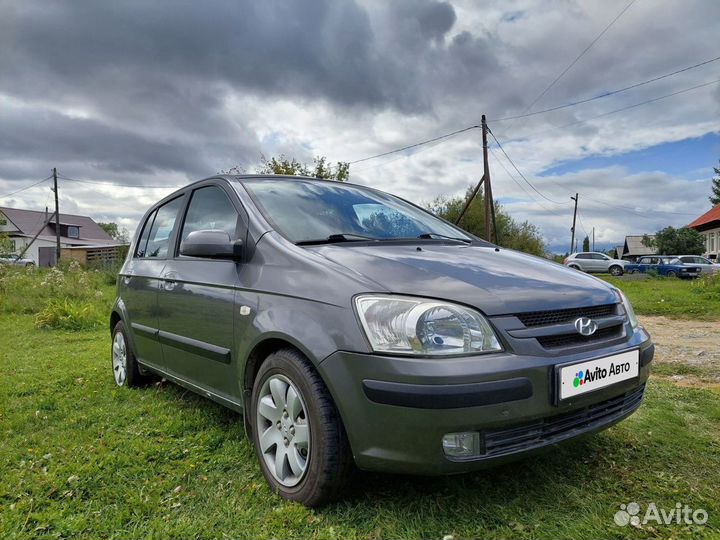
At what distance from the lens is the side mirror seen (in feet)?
8.13

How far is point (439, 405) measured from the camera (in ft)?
5.70

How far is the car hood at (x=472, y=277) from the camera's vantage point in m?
1.93

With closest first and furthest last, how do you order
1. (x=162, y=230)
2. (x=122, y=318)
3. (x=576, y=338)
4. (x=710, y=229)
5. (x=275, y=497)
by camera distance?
(x=576, y=338), (x=275, y=497), (x=162, y=230), (x=122, y=318), (x=710, y=229)

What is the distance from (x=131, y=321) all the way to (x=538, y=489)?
3067 millimetres

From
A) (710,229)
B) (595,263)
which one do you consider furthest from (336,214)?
(710,229)

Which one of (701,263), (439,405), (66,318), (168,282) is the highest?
(168,282)

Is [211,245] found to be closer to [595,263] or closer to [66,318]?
[66,318]

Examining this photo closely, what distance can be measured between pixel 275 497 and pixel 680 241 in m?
43.3

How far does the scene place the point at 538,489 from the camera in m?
2.26

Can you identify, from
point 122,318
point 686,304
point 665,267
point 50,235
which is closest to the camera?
point 122,318

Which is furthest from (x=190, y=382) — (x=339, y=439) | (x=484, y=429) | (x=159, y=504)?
(x=484, y=429)

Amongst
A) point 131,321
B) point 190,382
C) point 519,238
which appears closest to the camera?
point 190,382

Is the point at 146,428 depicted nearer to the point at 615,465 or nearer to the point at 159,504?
the point at 159,504

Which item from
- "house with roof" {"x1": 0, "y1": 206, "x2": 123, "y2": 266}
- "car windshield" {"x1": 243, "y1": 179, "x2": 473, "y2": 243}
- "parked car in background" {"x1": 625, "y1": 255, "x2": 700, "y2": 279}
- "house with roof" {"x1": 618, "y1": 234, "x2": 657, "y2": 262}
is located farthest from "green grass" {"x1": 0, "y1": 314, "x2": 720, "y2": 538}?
"house with roof" {"x1": 618, "y1": 234, "x2": 657, "y2": 262}
